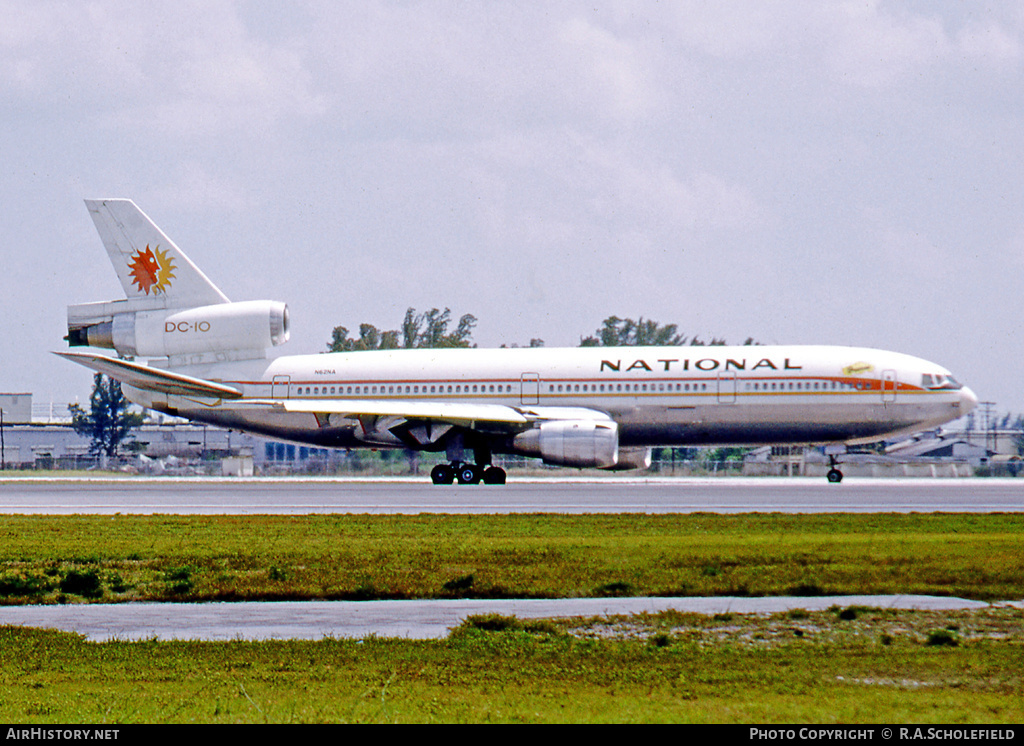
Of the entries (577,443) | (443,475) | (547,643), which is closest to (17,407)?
(443,475)

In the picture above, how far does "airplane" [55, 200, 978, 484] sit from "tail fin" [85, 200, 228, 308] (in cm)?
5

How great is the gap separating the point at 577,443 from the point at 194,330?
15.7m

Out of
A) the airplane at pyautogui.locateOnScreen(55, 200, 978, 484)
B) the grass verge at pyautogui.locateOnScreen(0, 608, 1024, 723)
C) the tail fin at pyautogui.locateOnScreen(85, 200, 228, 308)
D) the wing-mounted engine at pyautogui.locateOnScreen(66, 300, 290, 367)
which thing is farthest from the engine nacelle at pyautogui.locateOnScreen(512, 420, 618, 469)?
the grass verge at pyautogui.locateOnScreen(0, 608, 1024, 723)

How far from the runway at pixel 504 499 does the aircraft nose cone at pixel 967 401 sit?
310 centimetres

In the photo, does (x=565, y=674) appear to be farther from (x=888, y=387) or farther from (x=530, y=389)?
(x=888, y=387)

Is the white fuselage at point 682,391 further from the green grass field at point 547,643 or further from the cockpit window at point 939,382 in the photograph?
the green grass field at point 547,643

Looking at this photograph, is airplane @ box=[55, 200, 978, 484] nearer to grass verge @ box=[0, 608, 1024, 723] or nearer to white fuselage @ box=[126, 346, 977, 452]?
white fuselage @ box=[126, 346, 977, 452]

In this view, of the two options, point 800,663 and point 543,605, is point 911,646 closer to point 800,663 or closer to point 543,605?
point 800,663

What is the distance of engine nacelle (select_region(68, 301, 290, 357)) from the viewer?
151 ft

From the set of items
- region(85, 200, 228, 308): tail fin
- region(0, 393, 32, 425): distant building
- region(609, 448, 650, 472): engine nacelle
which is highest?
region(85, 200, 228, 308): tail fin

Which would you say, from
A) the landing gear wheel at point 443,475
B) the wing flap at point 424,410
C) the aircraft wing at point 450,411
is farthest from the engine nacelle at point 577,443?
the landing gear wheel at point 443,475

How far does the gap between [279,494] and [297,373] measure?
925 cm

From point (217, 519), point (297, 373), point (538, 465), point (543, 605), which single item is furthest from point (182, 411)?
point (543, 605)

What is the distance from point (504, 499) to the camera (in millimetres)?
33281
